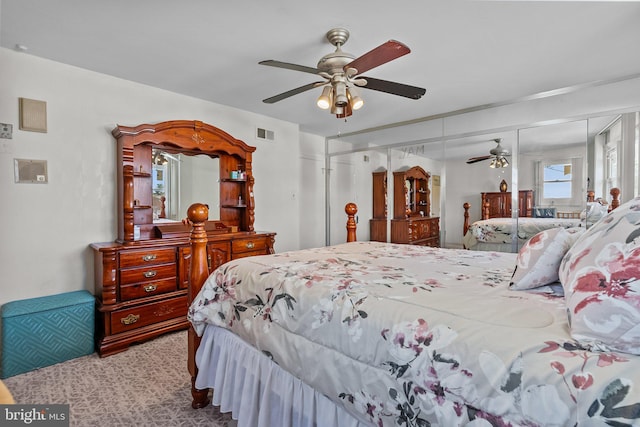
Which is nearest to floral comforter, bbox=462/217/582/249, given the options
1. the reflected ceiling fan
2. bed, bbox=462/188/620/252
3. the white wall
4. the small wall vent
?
bed, bbox=462/188/620/252

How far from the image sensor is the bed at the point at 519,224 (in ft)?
9.95

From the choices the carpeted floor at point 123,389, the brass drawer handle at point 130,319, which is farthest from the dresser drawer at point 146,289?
the carpeted floor at point 123,389

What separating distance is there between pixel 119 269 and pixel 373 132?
12.9 ft

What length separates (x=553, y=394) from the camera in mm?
668

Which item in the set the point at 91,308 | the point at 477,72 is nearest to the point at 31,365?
the point at 91,308

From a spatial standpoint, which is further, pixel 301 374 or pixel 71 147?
pixel 71 147

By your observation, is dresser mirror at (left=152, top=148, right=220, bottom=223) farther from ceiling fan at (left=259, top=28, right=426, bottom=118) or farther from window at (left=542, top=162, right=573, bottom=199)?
window at (left=542, top=162, right=573, bottom=199)

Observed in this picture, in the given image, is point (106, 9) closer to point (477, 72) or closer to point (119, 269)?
point (119, 269)

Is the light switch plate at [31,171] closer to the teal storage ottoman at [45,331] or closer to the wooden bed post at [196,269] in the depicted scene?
the teal storage ottoman at [45,331]

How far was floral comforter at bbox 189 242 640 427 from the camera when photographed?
2.19ft

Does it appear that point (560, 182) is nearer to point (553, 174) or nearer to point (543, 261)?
point (553, 174)

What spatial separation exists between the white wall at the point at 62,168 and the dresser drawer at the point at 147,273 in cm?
49

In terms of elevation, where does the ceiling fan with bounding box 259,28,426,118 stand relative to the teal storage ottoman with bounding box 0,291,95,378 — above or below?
above

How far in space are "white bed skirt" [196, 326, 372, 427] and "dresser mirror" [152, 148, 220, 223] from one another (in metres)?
2.04
